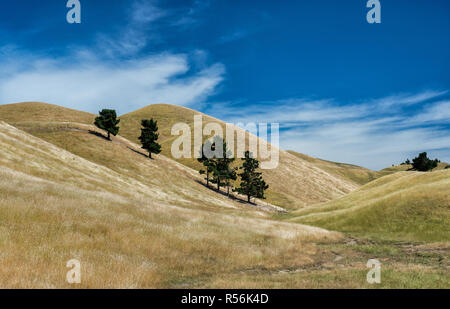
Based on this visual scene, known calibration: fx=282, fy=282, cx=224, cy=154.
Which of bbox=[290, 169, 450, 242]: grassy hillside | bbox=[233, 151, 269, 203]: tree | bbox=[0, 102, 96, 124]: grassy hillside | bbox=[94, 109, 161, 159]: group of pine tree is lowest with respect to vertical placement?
bbox=[290, 169, 450, 242]: grassy hillside

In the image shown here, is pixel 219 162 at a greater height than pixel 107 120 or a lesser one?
lesser

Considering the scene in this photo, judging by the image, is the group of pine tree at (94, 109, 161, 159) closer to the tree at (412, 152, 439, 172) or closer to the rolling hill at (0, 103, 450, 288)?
the rolling hill at (0, 103, 450, 288)

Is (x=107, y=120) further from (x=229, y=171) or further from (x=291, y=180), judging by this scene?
(x=291, y=180)

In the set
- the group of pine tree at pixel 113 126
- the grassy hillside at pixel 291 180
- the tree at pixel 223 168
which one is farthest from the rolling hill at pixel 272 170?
the tree at pixel 223 168

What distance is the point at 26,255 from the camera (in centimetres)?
988

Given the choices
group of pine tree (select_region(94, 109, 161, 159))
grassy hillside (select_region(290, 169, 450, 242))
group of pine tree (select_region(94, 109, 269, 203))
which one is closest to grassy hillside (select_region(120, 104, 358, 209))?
group of pine tree (select_region(94, 109, 269, 203))

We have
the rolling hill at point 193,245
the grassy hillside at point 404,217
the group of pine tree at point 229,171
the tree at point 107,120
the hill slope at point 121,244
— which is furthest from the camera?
the group of pine tree at point 229,171

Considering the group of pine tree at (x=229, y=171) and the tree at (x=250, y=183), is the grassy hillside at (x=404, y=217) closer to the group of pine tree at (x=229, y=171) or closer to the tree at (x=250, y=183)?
the tree at (x=250, y=183)

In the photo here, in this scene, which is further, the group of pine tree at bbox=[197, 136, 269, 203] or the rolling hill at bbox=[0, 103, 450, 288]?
the group of pine tree at bbox=[197, 136, 269, 203]

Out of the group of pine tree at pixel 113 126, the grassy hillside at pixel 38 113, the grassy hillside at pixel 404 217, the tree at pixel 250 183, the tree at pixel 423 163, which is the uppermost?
the grassy hillside at pixel 38 113

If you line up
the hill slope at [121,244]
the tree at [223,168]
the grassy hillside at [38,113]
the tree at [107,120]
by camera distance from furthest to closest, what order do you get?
the grassy hillside at [38,113] < the tree at [223,168] < the tree at [107,120] < the hill slope at [121,244]

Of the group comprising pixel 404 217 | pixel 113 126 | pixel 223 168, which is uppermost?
pixel 113 126

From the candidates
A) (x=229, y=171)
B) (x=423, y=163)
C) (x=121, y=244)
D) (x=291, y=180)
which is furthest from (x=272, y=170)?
(x=121, y=244)
